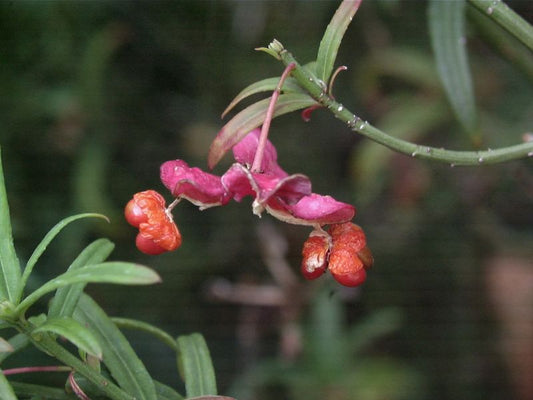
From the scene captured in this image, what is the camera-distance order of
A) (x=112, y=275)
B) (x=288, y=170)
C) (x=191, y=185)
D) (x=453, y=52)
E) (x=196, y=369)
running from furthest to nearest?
1. (x=288, y=170)
2. (x=453, y=52)
3. (x=196, y=369)
4. (x=191, y=185)
5. (x=112, y=275)

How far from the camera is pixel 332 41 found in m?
0.65

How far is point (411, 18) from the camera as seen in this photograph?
6.14ft

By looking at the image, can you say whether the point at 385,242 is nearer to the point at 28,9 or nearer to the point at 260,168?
the point at 28,9

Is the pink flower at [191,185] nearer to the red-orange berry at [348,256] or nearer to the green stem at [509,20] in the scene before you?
the red-orange berry at [348,256]

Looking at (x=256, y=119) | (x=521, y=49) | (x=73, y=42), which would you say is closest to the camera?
(x=256, y=119)

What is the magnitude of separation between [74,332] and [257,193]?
17cm

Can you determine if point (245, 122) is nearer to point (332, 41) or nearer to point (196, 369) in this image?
point (332, 41)

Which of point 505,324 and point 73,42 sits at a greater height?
point 73,42

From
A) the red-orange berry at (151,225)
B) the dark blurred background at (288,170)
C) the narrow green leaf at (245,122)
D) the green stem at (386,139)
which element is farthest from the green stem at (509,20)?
the dark blurred background at (288,170)

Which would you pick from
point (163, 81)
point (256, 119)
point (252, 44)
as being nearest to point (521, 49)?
point (256, 119)

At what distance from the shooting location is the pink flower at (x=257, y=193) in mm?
613

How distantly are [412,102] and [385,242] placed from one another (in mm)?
340

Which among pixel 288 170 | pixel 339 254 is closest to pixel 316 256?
pixel 339 254

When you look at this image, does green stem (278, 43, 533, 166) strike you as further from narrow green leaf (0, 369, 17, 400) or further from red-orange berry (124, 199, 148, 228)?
narrow green leaf (0, 369, 17, 400)
